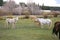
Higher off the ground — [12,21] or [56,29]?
[12,21]

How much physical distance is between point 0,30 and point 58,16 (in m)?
0.87

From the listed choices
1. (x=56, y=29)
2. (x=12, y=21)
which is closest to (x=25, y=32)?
(x=12, y=21)

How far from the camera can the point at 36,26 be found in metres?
1.93

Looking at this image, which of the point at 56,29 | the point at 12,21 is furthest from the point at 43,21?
the point at 12,21

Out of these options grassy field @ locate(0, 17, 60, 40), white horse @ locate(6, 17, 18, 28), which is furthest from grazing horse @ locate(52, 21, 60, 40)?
white horse @ locate(6, 17, 18, 28)

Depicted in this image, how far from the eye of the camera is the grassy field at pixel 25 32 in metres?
1.88

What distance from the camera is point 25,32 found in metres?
1.90

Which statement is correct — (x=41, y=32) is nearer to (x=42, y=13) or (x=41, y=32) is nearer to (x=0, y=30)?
(x=42, y=13)

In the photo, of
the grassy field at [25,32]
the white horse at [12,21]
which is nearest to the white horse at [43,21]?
the grassy field at [25,32]

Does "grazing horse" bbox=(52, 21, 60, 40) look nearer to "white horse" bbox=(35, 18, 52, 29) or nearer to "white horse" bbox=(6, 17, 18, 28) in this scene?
"white horse" bbox=(35, 18, 52, 29)

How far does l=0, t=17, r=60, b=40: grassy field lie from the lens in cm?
188

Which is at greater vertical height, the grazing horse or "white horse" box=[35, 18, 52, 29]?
"white horse" box=[35, 18, 52, 29]

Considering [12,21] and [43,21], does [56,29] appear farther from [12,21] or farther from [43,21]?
[12,21]

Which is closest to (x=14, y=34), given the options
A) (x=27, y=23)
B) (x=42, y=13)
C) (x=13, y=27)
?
(x=13, y=27)
